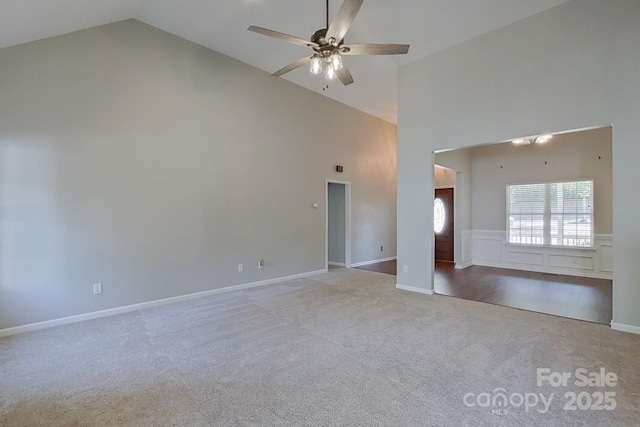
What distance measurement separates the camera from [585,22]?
11.4 ft

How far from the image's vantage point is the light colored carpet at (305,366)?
6.48 ft

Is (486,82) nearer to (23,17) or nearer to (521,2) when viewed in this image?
(521,2)

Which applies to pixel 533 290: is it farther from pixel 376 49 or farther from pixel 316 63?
pixel 316 63

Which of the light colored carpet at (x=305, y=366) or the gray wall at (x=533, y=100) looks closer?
the light colored carpet at (x=305, y=366)

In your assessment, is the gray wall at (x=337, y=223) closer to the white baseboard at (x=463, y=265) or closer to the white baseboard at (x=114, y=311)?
the white baseboard at (x=114, y=311)

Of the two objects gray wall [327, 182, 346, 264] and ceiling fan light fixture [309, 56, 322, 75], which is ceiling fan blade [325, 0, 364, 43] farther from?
gray wall [327, 182, 346, 264]

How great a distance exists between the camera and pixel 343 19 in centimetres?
244

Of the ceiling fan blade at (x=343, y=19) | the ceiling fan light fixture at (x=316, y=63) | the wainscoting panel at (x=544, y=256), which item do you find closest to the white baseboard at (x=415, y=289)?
the wainscoting panel at (x=544, y=256)

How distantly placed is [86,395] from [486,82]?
18.8ft

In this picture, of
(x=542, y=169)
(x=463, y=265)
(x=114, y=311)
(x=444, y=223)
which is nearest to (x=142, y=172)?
(x=114, y=311)

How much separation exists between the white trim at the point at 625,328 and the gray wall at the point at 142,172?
4.65 metres

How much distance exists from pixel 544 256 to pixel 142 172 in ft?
26.1

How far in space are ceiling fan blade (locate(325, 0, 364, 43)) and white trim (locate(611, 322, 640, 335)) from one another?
4.34 meters

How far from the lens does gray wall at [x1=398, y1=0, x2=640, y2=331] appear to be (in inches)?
128
